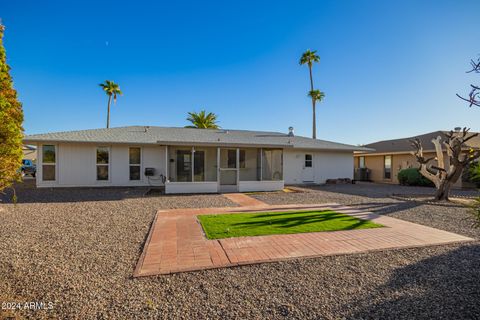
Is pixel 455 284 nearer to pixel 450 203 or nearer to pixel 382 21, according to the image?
pixel 450 203

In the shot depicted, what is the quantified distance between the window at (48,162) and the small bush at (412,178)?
78.3 ft

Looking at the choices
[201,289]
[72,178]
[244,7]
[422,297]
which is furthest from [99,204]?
[244,7]

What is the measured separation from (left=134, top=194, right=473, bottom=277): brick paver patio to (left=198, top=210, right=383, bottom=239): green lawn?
277 millimetres

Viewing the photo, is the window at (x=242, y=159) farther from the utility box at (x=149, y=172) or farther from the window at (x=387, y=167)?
the window at (x=387, y=167)

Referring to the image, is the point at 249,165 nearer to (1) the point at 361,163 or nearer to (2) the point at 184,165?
(2) the point at 184,165

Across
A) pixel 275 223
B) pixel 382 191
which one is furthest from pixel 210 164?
pixel 382 191

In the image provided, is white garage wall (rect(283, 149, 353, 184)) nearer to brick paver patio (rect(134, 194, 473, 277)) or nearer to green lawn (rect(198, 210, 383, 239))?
green lawn (rect(198, 210, 383, 239))

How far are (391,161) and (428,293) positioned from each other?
A: 66.9ft

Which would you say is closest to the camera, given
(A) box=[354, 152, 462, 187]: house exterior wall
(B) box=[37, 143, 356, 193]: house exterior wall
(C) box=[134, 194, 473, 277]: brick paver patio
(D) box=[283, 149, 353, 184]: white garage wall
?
(C) box=[134, 194, 473, 277]: brick paver patio

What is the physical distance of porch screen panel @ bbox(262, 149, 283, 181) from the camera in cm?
1330

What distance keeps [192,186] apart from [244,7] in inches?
368

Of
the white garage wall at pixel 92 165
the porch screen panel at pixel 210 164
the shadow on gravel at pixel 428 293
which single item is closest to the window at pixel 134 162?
the white garage wall at pixel 92 165

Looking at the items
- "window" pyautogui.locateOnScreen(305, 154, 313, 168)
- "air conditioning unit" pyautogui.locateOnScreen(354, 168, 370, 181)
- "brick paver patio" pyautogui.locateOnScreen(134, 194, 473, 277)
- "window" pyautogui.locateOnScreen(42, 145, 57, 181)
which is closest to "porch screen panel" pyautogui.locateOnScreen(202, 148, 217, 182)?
"brick paver patio" pyautogui.locateOnScreen(134, 194, 473, 277)

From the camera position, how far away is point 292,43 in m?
13.0
